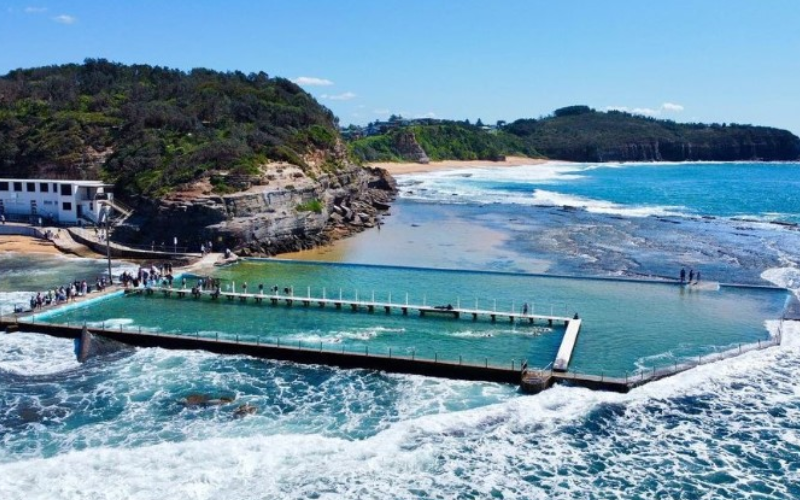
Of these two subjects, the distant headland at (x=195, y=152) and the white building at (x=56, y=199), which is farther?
the white building at (x=56, y=199)

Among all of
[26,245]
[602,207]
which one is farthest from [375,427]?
[602,207]

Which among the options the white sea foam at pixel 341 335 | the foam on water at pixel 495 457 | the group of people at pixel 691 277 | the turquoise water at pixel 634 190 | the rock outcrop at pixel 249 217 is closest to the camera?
the foam on water at pixel 495 457

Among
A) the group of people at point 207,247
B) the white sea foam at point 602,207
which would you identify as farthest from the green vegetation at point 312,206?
the white sea foam at point 602,207

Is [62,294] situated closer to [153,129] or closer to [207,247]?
[207,247]

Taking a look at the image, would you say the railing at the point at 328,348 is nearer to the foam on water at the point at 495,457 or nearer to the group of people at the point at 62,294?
the group of people at the point at 62,294

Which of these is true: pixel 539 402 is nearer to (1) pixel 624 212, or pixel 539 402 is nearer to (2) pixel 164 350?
(2) pixel 164 350

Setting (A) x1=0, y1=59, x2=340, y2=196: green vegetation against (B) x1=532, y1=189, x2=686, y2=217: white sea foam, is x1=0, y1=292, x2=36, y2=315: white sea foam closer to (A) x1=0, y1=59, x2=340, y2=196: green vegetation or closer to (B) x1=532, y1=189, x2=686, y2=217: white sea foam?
(A) x1=0, y1=59, x2=340, y2=196: green vegetation

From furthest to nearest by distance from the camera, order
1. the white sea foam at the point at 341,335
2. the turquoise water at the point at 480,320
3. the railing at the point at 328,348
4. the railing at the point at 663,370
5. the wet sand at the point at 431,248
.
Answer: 1. the wet sand at the point at 431,248
2. the white sea foam at the point at 341,335
3. the turquoise water at the point at 480,320
4. the railing at the point at 328,348
5. the railing at the point at 663,370

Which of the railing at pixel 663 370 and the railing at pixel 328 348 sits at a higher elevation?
the railing at pixel 328 348

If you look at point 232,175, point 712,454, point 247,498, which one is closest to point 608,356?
point 712,454
